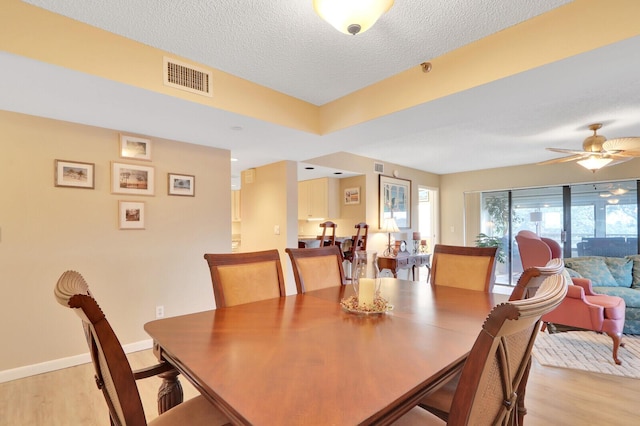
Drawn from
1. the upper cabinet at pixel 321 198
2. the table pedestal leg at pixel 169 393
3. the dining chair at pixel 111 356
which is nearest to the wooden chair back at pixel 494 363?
the dining chair at pixel 111 356

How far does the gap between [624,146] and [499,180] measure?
307cm

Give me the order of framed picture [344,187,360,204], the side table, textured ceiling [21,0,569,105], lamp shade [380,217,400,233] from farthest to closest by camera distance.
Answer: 1. framed picture [344,187,360,204]
2. lamp shade [380,217,400,233]
3. the side table
4. textured ceiling [21,0,569,105]

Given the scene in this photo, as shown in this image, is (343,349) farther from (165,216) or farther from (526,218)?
(526,218)

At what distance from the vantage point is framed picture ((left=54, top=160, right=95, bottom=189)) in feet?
8.42

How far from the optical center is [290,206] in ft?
14.1

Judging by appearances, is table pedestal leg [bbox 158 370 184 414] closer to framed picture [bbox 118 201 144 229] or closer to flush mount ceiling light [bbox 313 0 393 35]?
flush mount ceiling light [bbox 313 0 393 35]

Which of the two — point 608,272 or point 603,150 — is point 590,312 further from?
point 603,150

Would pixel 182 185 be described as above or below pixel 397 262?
above

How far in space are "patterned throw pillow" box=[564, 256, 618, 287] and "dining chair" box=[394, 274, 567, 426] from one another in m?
4.01

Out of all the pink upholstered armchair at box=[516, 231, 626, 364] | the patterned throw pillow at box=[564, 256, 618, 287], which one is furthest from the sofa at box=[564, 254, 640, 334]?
the pink upholstered armchair at box=[516, 231, 626, 364]

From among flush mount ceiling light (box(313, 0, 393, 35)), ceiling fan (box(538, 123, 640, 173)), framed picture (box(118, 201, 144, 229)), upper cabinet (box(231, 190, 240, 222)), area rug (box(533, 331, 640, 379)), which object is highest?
flush mount ceiling light (box(313, 0, 393, 35))

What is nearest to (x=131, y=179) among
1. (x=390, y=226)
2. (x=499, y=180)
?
(x=390, y=226)

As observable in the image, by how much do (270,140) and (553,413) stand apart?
123 inches

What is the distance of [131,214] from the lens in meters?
2.91
